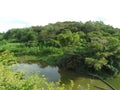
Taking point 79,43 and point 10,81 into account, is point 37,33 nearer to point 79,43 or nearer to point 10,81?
point 79,43

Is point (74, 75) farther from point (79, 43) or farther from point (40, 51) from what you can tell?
point (40, 51)

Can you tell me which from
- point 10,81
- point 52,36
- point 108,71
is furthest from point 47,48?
point 10,81

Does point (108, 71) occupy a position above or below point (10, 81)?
below

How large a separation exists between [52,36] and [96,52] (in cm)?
1821

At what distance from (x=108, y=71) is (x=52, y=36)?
18826 mm

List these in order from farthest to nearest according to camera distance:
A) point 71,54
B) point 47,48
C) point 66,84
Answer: point 47,48, point 71,54, point 66,84

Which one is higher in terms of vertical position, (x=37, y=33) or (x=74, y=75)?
(x=37, y=33)

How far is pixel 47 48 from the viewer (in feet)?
117

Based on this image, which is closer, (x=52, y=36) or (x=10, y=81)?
(x=10, y=81)

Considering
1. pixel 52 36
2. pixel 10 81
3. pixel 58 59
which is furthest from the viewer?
pixel 52 36

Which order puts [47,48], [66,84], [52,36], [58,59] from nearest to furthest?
[66,84], [58,59], [47,48], [52,36]

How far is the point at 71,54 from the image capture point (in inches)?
1009

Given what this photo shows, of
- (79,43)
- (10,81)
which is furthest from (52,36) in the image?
(10,81)

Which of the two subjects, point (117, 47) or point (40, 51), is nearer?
point (117, 47)
